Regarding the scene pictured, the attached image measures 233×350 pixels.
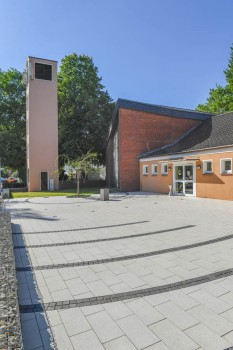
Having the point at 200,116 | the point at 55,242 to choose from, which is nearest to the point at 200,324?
the point at 55,242

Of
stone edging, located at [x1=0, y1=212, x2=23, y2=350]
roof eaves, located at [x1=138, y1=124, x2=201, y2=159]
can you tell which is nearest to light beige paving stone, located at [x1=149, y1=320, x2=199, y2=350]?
stone edging, located at [x1=0, y1=212, x2=23, y2=350]

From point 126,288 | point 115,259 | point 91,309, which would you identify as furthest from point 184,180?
point 91,309

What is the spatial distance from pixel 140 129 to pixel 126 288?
21823 millimetres

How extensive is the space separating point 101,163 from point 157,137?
15524 millimetres

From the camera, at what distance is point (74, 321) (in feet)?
11.3

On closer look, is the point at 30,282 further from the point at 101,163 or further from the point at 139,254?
the point at 101,163

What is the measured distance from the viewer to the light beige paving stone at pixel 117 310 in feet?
11.7

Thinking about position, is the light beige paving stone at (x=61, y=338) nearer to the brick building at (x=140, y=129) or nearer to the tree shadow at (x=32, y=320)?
the tree shadow at (x=32, y=320)

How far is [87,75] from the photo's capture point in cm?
3856

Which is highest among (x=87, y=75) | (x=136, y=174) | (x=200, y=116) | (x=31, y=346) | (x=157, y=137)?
(x=87, y=75)

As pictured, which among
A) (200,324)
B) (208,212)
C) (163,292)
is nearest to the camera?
(200,324)

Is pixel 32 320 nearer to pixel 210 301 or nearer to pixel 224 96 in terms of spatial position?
pixel 210 301

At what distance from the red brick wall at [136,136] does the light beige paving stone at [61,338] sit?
71.7ft

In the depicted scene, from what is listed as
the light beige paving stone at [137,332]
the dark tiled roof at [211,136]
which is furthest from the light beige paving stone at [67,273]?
the dark tiled roof at [211,136]
